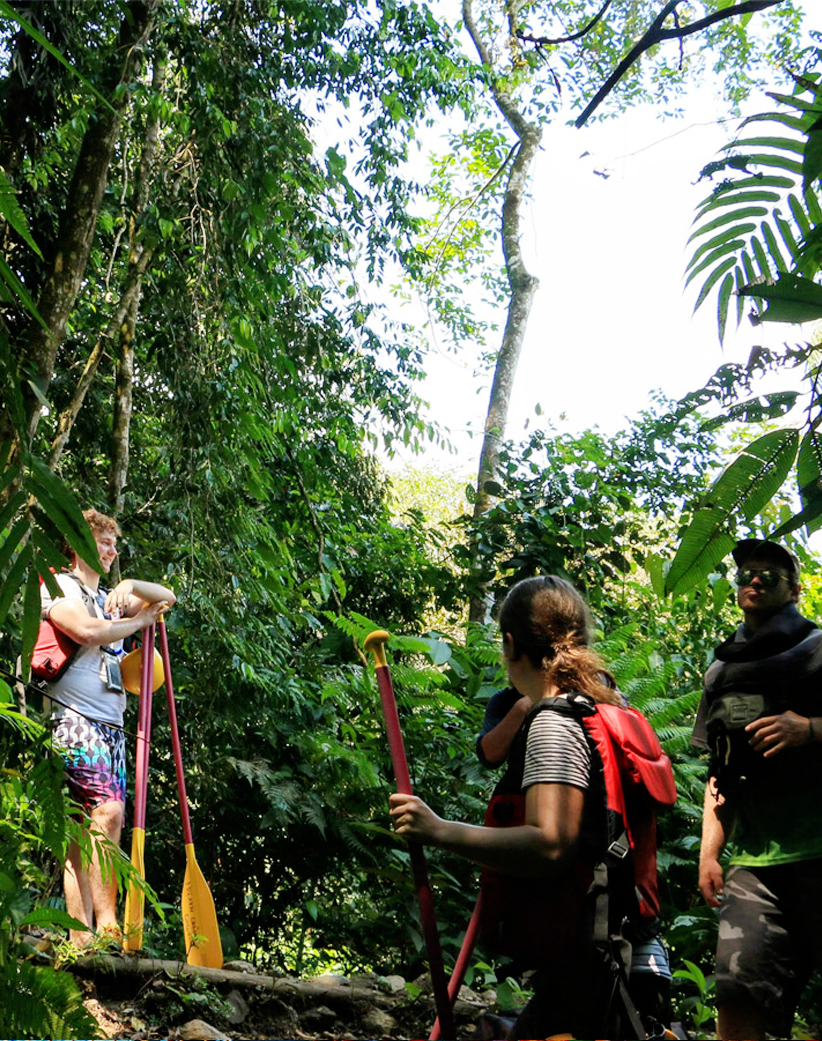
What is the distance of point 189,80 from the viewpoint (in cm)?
618

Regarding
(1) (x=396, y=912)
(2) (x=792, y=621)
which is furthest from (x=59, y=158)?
(2) (x=792, y=621)

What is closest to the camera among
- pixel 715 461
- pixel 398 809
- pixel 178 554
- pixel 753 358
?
pixel 753 358

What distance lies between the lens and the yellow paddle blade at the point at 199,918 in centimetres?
475

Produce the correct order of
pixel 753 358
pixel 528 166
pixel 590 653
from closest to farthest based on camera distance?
pixel 753 358 → pixel 590 653 → pixel 528 166

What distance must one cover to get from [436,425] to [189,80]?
4.79m

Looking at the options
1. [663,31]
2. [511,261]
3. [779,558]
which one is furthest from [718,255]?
[511,261]

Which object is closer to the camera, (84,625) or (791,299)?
(791,299)

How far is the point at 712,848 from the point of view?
11.1 ft

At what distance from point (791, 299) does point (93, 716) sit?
393 centimetres

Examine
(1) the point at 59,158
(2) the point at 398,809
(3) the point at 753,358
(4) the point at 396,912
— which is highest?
(1) the point at 59,158

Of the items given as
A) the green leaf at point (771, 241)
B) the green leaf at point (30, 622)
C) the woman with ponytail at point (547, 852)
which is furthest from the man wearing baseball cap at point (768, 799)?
the green leaf at point (30, 622)

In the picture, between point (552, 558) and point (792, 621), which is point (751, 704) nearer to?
point (792, 621)

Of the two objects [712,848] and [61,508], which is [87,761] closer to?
[712,848]

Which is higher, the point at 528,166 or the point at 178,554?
the point at 528,166
